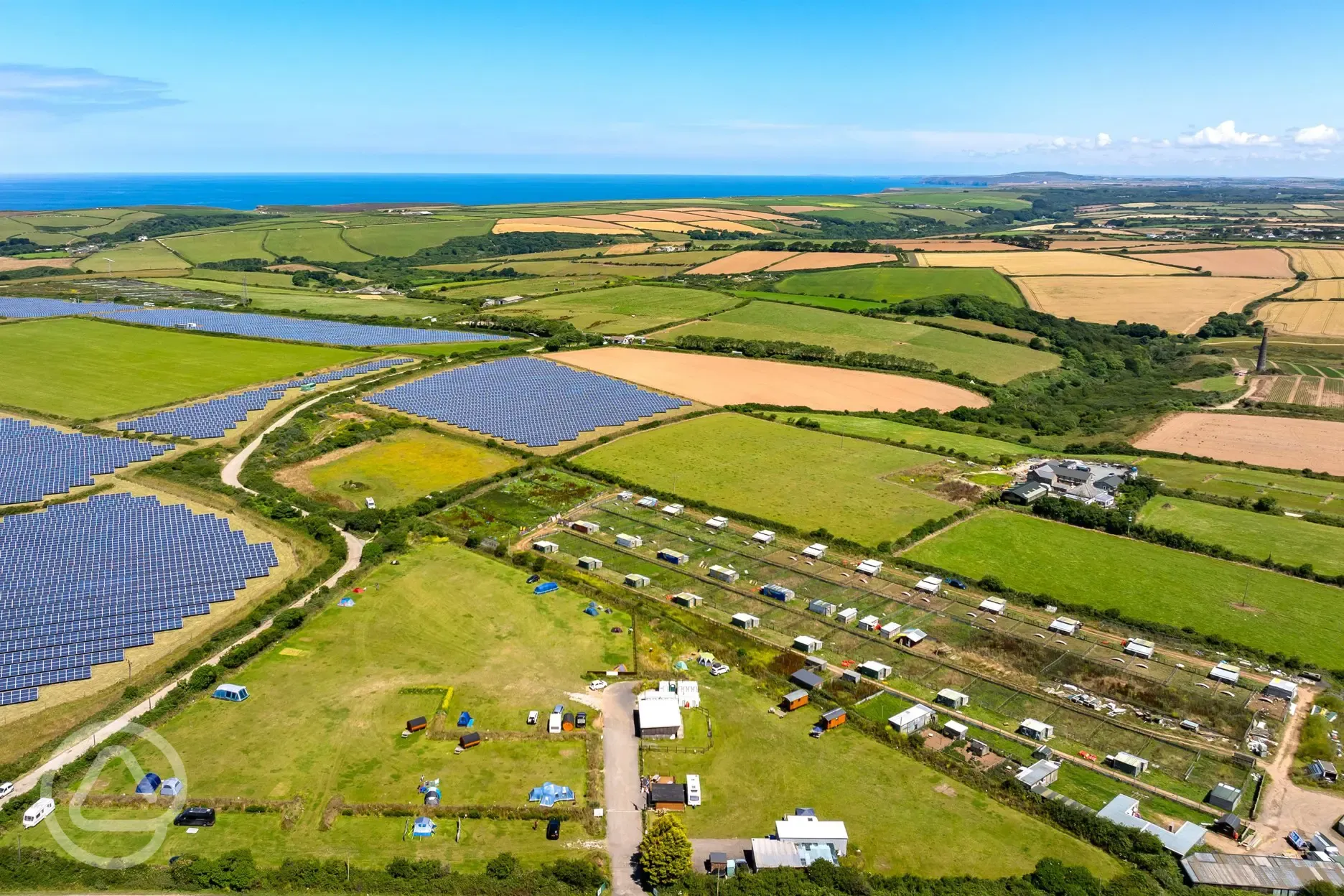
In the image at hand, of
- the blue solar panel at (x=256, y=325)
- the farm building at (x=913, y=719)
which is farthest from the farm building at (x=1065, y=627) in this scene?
the blue solar panel at (x=256, y=325)

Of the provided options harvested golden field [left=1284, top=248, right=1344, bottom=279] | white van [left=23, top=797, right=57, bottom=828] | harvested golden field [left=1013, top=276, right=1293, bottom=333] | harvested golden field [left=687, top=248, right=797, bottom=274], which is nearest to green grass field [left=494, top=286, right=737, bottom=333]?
harvested golden field [left=687, top=248, right=797, bottom=274]

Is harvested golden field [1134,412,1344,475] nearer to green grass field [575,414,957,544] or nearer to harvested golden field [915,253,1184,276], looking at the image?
green grass field [575,414,957,544]

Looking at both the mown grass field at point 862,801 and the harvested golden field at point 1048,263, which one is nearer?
the mown grass field at point 862,801

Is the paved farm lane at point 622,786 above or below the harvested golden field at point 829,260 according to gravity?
below

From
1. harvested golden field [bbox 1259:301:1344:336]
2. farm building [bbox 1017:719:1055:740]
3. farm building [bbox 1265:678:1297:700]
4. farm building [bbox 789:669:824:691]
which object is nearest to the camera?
farm building [bbox 1017:719:1055:740]

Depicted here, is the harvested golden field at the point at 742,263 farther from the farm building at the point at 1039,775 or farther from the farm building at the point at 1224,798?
the farm building at the point at 1224,798

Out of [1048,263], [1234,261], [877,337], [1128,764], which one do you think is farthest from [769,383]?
[1234,261]
